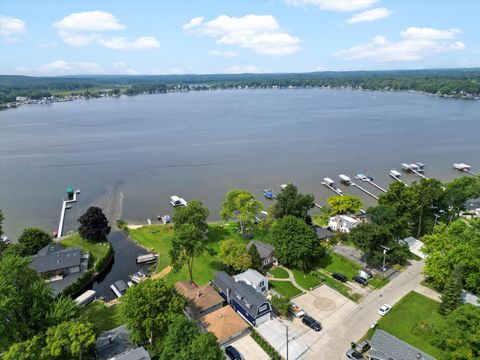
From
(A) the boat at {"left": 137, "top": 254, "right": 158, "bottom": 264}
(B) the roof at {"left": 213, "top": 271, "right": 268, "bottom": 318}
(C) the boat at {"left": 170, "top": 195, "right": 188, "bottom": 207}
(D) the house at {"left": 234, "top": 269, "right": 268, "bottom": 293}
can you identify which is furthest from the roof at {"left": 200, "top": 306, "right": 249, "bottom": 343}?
(C) the boat at {"left": 170, "top": 195, "right": 188, "bottom": 207}

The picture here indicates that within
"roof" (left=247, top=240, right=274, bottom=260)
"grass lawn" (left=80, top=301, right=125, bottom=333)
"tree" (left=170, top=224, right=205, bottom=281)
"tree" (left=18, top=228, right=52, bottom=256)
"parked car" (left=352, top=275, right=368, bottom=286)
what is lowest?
"grass lawn" (left=80, top=301, right=125, bottom=333)

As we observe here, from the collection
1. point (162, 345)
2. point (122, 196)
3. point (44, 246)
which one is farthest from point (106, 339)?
point (122, 196)

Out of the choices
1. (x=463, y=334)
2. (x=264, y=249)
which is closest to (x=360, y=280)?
(x=264, y=249)

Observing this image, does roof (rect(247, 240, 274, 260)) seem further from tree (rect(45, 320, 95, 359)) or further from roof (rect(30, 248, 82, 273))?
roof (rect(30, 248, 82, 273))

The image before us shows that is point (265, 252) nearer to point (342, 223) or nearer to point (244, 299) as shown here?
point (244, 299)

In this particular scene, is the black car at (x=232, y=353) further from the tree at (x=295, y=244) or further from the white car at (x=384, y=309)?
the white car at (x=384, y=309)
